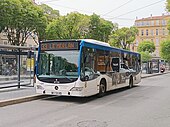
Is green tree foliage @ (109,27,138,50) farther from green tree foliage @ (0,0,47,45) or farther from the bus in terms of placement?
the bus

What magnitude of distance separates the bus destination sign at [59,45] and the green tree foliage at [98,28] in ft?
103

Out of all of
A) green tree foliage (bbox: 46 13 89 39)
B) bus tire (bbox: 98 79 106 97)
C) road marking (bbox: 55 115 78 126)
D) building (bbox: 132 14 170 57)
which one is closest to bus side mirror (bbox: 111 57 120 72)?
bus tire (bbox: 98 79 106 97)

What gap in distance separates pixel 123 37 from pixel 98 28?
20017mm

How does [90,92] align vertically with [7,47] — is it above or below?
below

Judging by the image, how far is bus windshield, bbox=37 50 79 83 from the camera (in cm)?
1220

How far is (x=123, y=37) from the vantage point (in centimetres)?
6475

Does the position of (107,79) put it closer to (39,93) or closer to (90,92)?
(90,92)

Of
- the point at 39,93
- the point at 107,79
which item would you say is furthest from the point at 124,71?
the point at 39,93

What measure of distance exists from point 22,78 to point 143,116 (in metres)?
9.44

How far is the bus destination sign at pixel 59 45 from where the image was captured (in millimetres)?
12422

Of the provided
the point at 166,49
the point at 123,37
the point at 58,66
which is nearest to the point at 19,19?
the point at 58,66

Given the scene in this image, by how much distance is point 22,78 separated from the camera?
55.0 feet

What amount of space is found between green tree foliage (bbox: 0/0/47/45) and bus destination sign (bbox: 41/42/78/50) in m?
23.4

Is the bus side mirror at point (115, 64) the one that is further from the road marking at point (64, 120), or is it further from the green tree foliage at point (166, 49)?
the green tree foliage at point (166, 49)
